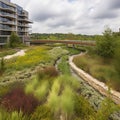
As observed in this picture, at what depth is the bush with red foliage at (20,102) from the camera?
11.7 metres

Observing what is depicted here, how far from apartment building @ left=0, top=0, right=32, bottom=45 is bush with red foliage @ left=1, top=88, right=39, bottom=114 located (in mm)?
59896

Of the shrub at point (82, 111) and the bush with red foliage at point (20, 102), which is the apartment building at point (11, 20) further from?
the shrub at point (82, 111)

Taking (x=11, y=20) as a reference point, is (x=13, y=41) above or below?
below

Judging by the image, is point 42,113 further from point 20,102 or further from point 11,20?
point 11,20

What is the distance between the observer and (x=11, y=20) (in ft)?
268

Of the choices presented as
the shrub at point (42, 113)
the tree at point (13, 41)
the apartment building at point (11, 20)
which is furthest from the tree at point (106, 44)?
the apartment building at point (11, 20)

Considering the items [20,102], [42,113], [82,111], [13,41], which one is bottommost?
[13,41]

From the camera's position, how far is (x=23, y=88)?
602 inches

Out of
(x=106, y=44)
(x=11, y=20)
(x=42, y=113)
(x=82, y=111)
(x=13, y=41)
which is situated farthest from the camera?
(x=11, y=20)

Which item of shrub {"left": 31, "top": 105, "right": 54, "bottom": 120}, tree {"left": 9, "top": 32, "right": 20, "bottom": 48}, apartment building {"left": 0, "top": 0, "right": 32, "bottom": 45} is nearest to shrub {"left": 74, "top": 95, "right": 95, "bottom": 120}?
shrub {"left": 31, "top": 105, "right": 54, "bottom": 120}

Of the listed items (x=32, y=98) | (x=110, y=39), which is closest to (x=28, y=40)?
(x=110, y=39)

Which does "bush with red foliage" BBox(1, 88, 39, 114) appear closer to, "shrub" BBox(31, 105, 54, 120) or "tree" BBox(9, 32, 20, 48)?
"shrub" BBox(31, 105, 54, 120)

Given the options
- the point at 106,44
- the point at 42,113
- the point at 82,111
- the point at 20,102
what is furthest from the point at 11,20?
the point at 42,113

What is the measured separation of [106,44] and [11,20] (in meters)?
48.1
